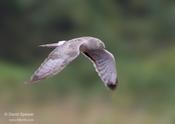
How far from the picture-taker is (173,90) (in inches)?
460

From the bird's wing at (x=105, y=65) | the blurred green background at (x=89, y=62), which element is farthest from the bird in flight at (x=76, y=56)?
the blurred green background at (x=89, y=62)

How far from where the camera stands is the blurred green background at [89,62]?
10.7m

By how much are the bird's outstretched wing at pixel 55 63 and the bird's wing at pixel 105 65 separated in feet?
0.94

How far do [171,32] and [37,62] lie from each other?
6.67 feet

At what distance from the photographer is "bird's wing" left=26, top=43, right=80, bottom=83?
5.03 m

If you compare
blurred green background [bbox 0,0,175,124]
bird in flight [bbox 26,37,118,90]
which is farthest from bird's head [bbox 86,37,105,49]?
blurred green background [bbox 0,0,175,124]

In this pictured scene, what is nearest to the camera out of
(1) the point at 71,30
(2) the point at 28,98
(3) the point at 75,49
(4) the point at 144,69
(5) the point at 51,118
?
(3) the point at 75,49

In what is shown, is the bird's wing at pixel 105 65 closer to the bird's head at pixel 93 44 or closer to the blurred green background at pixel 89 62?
the bird's head at pixel 93 44

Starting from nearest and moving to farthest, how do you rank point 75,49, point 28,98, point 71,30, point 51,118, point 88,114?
point 75,49 → point 51,118 → point 88,114 → point 28,98 → point 71,30

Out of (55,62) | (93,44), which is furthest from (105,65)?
(55,62)

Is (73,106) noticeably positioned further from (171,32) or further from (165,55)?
(171,32)

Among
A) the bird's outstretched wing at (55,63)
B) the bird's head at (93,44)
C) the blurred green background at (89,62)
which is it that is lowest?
the bird's outstretched wing at (55,63)

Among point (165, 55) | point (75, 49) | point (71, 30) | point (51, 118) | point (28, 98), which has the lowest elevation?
point (75, 49)

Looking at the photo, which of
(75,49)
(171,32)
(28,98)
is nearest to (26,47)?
(171,32)
